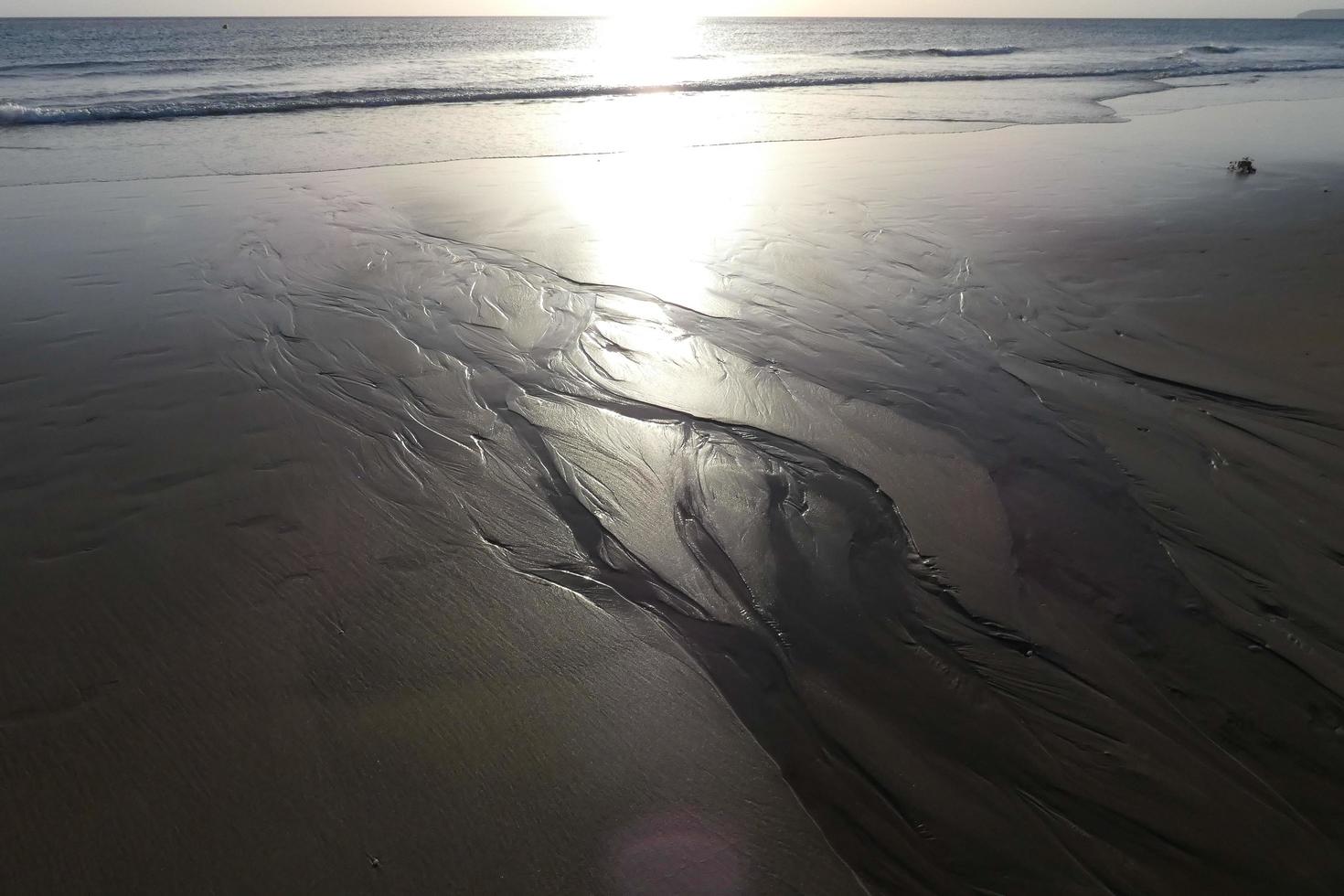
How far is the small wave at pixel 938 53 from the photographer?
31734mm

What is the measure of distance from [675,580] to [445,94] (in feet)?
61.4

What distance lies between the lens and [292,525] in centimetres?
334

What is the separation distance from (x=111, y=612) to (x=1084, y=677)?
374 centimetres

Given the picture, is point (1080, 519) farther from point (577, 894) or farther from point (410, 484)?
point (410, 484)

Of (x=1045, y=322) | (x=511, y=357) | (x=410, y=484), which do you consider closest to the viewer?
(x=410, y=484)

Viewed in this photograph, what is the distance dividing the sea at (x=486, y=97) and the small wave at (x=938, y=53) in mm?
163

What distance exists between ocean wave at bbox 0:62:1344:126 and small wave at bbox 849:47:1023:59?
8317mm

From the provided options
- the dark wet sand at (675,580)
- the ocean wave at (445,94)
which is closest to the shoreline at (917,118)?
the ocean wave at (445,94)

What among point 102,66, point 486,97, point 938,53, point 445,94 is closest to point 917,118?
point 486,97

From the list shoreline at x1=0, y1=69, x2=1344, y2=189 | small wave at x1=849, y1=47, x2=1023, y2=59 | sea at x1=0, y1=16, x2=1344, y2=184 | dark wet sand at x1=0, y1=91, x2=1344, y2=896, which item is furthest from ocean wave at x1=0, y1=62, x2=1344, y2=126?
dark wet sand at x1=0, y1=91, x2=1344, y2=896

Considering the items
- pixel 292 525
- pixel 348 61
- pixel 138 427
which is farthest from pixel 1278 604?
pixel 348 61

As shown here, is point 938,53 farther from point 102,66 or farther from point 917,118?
point 102,66

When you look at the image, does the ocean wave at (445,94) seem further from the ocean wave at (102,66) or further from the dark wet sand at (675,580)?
the dark wet sand at (675,580)

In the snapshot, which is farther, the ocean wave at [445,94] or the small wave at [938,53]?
the small wave at [938,53]
